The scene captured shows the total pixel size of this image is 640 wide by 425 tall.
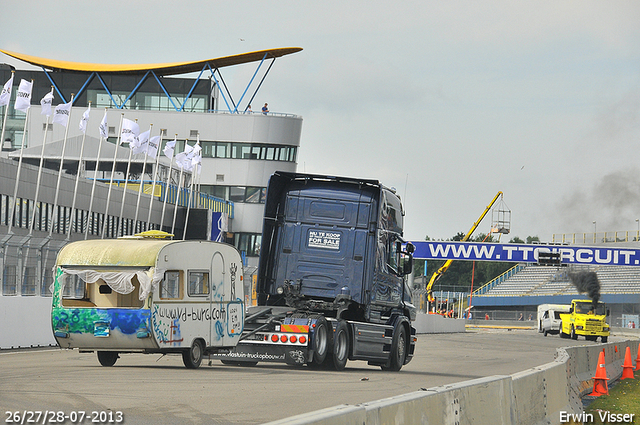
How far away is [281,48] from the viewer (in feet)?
253

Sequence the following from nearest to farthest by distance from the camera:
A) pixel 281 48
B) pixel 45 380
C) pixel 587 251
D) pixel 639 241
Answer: pixel 45 380
pixel 587 251
pixel 281 48
pixel 639 241

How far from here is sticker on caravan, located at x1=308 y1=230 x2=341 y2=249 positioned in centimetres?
2014

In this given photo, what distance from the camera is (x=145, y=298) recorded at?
16.7 m

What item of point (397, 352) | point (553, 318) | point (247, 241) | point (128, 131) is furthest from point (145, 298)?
point (247, 241)

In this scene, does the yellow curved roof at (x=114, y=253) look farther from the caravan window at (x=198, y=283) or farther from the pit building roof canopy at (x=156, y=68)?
the pit building roof canopy at (x=156, y=68)

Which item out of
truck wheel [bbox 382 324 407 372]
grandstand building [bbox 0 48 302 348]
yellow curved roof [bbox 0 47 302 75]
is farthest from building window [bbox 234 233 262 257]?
truck wheel [bbox 382 324 407 372]

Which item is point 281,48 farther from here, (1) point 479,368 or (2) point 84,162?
(1) point 479,368

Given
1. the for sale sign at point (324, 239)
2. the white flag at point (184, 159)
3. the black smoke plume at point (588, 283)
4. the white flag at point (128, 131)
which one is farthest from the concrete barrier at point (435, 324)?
the for sale sign at point (324, 239)

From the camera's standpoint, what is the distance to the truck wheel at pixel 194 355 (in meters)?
17.8

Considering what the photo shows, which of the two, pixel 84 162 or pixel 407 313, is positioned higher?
pixel 84 162

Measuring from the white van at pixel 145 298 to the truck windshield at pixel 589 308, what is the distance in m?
40.6

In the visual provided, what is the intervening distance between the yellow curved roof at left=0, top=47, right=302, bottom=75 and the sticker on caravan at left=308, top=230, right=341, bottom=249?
57.1m

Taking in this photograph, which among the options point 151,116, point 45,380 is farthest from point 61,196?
point 45,380

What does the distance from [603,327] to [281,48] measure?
35.7 m
